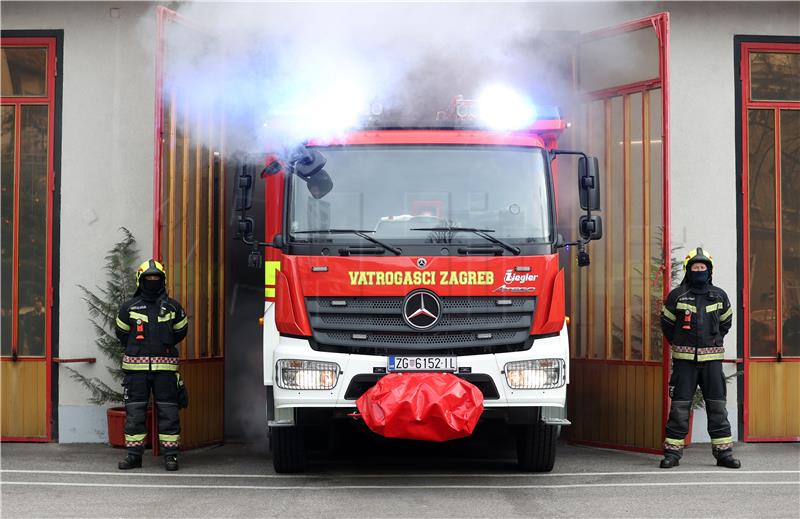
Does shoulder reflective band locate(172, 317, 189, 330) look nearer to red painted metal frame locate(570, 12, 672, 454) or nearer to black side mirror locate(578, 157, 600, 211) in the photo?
black side mirror locate(578, 157, 600, 211)

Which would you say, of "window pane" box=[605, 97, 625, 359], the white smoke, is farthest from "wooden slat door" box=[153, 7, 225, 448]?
"window pane" box=[605, 97, 625, 359]

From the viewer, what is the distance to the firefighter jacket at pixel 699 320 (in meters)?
9.10

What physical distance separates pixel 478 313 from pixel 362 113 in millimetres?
1848

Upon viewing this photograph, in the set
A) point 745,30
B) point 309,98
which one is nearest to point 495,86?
point 309,98

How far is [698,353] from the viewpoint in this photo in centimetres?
913

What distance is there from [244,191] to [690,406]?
413cm

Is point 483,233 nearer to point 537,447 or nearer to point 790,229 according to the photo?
point 537,447

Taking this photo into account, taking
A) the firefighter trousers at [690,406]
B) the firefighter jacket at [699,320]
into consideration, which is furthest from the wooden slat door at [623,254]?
the firefighter trousers at [690,406]

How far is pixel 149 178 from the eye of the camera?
1095 centimetres

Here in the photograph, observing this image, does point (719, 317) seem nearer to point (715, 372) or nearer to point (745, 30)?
point (715, 372)

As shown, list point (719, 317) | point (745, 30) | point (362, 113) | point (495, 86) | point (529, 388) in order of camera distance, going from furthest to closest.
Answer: point (745, 30)
point (495, 86)
point (719, 317)
point (362, 113)
point (529, 388)

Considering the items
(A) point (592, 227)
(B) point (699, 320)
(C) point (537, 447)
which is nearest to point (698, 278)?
(B) point (699, 320)

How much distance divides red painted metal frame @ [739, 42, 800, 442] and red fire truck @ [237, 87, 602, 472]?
126 inches

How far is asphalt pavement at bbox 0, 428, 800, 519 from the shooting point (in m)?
7.14
